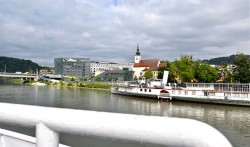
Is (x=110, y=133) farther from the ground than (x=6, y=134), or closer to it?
farther from the ground

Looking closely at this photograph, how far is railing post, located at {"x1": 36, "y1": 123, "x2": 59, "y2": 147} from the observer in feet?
4.60

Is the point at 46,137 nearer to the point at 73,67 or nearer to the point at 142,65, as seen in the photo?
the point at 142,65

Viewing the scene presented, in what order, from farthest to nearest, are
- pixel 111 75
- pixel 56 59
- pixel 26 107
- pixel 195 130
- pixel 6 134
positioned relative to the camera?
pixel 56 59 < pixel 111 75 < pixel 6 134 < pixel 26 107 < pixel 195 130

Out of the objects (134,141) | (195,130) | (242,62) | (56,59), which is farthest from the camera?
(56,59)

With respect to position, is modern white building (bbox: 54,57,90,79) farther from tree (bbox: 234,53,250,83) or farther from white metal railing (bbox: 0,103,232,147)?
white metal railing (bbox: 0,103,232,147)

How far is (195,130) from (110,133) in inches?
14.7

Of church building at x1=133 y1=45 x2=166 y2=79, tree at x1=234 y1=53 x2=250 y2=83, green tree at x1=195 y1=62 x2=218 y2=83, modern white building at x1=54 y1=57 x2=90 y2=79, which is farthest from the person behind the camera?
modern white building at x1=54 y1=57 x2=90 y2=79

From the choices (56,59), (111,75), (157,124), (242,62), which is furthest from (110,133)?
(56,59)

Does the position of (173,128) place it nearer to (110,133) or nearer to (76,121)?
(110,133)

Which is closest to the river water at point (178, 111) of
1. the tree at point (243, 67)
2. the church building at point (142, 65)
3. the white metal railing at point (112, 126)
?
the white metal railing at point (112, 126)

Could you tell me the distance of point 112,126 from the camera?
1271mm

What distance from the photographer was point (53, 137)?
A: 55.9 inches

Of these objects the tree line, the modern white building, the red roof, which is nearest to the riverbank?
the red roof

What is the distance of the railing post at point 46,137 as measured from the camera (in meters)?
1.40
